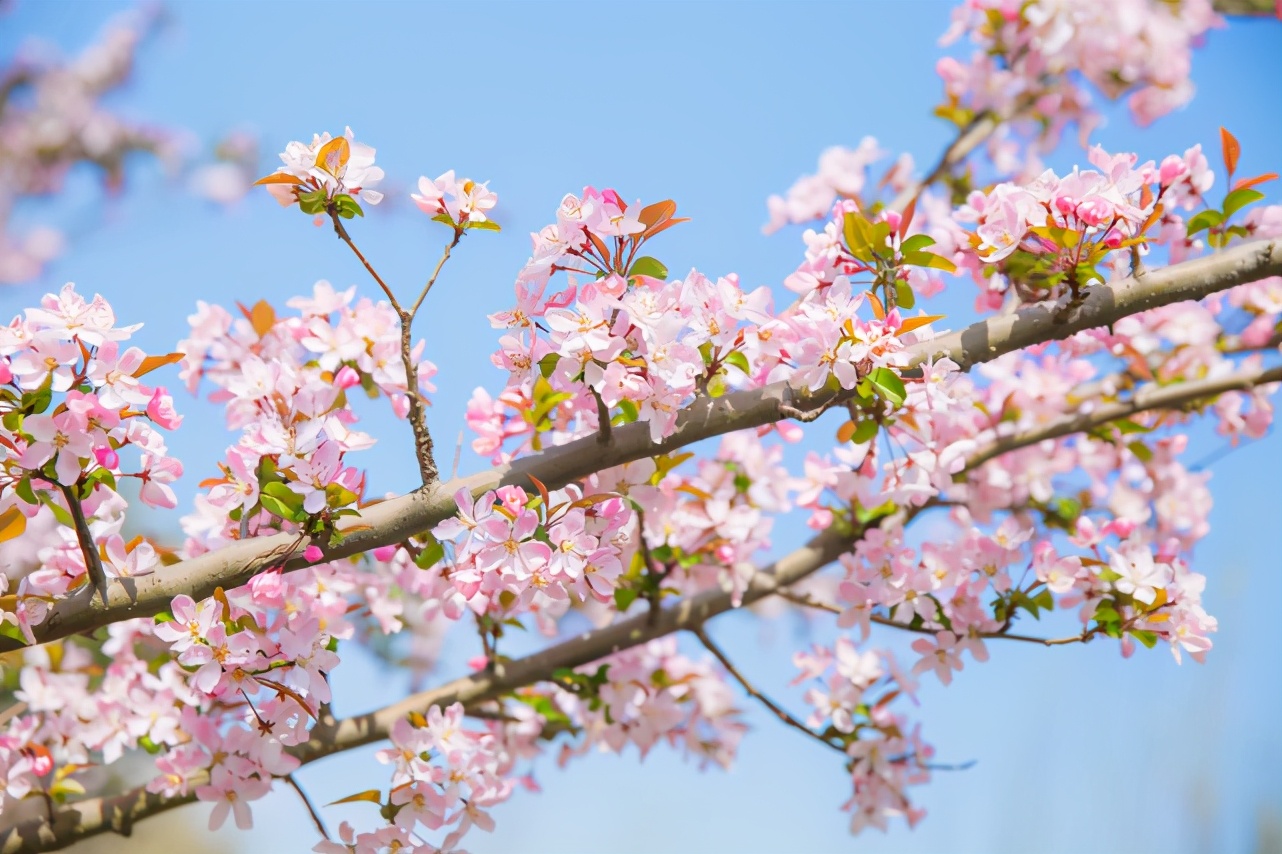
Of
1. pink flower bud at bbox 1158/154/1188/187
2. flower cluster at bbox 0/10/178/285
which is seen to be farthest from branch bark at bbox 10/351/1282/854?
flower cluster at bbox 0/10/178/285

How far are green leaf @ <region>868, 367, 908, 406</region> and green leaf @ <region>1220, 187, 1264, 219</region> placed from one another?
0.75 meters

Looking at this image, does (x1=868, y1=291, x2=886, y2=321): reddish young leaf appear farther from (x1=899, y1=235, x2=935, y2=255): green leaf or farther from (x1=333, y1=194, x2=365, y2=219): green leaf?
(x1=333, y1=194, x2=365, y2=219): green leaf

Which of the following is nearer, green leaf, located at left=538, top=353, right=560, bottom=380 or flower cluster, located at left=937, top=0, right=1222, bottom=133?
green leaf, located at left=538, top=353, right=560, bottom=380

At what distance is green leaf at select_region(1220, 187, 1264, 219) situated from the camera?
164cm

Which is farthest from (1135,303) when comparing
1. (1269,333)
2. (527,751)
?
(527,751)

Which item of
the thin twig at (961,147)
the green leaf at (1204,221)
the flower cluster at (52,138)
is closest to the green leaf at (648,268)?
the green leaf at (1204,221)

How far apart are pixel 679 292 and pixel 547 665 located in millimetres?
935

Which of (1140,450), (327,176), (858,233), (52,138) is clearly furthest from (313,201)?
(52,138)

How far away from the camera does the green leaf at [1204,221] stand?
166 centimetres

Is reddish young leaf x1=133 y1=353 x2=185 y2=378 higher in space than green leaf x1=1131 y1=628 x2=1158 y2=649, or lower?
higher

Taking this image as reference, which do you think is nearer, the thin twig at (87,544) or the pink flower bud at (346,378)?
the thin twig at (87,544)

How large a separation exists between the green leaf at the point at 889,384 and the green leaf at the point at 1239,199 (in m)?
0.75

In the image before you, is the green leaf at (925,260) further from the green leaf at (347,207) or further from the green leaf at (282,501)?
the green leaf at (282,501)

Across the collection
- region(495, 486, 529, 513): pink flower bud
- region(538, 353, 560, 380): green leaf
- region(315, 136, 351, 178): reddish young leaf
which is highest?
region(315, 136, 351, 178): reddish young leaf
